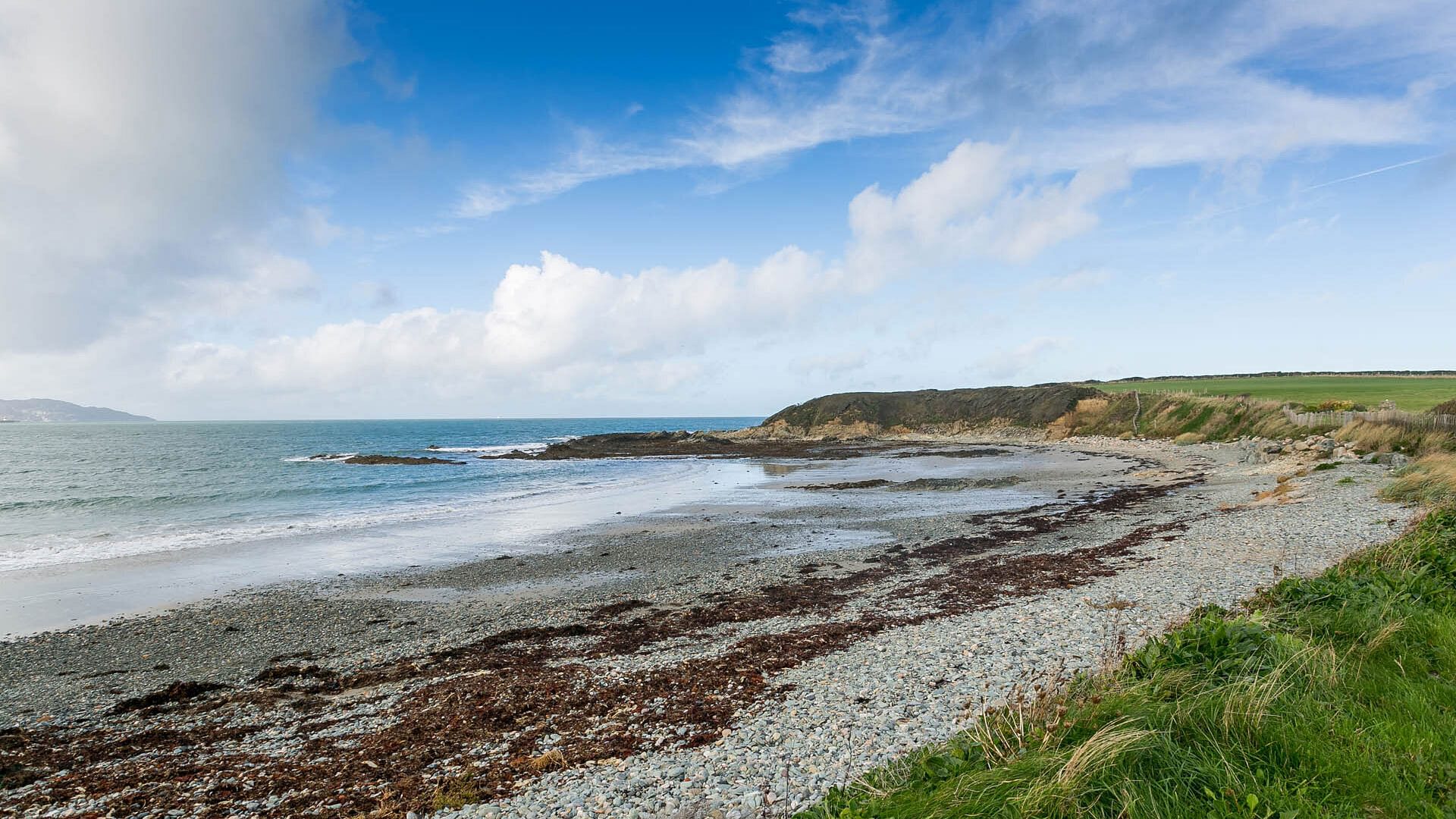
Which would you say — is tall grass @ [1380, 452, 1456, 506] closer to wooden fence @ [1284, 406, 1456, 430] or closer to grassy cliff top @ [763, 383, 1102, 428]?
wooden fence @ [1284, 406, 1456, 430]

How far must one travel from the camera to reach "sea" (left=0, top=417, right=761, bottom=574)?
2512cm

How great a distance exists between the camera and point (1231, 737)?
4762 millimetres

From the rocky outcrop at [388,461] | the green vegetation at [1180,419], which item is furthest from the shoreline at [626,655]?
the rocky outcrop at [388,461]

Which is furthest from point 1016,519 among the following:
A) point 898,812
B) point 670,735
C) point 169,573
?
point 169,573

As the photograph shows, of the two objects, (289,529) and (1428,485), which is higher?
(1428,485)

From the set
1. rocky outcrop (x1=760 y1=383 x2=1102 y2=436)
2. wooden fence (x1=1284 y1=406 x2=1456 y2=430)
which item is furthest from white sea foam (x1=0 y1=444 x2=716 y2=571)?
rocky outcrop (x1=760 y1=383 x2=1102 y2=436)

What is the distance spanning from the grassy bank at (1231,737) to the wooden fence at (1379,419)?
28.4 meters

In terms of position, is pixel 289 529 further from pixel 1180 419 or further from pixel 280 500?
pixel 1180 419

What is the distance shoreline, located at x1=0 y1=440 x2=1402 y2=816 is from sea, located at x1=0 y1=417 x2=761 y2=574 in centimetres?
913

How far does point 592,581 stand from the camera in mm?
17344

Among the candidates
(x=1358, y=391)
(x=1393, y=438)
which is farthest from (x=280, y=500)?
(x=1358, y=391)

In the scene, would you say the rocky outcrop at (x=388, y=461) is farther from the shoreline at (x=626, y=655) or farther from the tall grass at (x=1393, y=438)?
the tall grass at (x=1393, y=438)

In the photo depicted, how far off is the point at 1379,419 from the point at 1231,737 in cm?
3684

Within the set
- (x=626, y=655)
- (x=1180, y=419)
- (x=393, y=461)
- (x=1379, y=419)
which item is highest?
(x=393, y=461)
